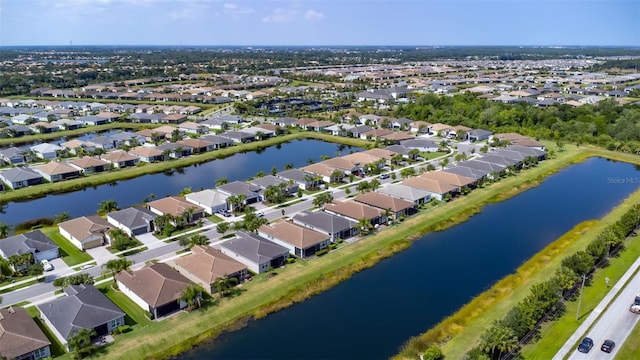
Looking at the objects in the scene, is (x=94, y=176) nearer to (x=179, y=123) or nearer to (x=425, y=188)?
(x=179, y=123)

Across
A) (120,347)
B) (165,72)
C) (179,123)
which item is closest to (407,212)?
(120,347)

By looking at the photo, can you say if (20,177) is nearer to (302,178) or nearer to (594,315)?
(302,178)

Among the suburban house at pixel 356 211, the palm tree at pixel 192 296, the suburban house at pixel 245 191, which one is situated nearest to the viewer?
the palm tree at pixel 192 296

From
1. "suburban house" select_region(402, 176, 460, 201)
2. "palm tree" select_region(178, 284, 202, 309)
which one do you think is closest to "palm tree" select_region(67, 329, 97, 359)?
"palm tree" select_region(178, 284, 202, 309)

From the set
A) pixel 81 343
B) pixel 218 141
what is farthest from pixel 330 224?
pixel 218 141

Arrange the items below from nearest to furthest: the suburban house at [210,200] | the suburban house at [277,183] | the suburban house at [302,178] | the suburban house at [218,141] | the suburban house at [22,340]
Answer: the suburban house at [22,340], the suburban house at [210,200], the suburban house at [277,183], the suburban house at [302,178], the suburban house at [218,141]

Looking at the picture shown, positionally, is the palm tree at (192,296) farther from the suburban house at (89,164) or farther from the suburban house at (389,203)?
the suburban house at (89,164)

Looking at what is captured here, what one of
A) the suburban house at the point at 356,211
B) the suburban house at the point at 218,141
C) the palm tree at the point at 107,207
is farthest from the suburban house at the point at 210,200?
the suburban house at the point at 218,141
